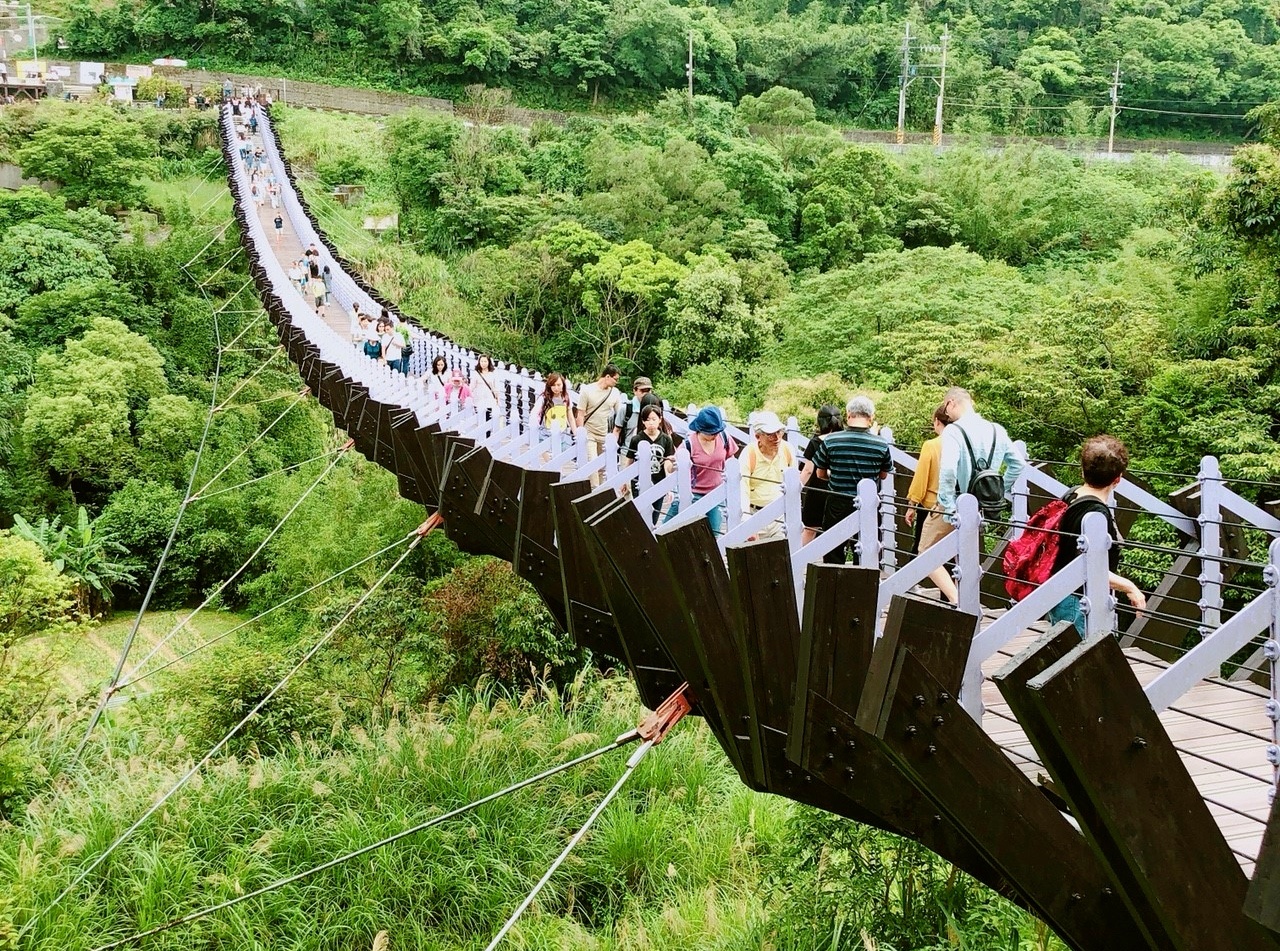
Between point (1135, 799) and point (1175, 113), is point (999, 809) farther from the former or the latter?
point (1175, 113)

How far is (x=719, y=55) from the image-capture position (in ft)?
146

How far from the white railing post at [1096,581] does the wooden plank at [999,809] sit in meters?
0.37

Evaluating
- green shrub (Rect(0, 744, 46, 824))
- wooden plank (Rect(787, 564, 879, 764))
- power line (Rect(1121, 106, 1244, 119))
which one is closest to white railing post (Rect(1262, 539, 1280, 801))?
wooden plank (Rect(787, 564, 879, 764))

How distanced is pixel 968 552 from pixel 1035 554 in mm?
282

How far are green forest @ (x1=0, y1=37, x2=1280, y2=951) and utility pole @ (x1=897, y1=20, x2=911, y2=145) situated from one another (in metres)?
5.27

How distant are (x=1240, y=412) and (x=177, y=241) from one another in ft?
81.5

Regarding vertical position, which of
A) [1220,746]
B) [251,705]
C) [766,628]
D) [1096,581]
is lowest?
[251,705]

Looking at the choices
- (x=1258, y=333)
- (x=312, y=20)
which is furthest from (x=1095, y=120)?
(x=1258, y=333)

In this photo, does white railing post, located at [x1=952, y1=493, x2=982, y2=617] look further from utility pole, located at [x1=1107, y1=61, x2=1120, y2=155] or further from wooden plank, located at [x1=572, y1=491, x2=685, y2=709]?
utility pole, located at [x1=1107, y1=61, x2=1120, y2=155]

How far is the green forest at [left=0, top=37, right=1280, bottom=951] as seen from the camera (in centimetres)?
738

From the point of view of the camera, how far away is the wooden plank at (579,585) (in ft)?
16.1

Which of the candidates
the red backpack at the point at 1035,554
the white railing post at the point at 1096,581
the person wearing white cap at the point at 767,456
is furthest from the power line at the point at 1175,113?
the white railing post at the point at 1096,581

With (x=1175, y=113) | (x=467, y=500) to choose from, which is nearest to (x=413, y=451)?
(x=467, y=500)

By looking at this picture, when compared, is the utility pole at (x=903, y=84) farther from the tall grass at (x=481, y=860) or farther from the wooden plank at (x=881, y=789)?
the wooden plank at (x=881, y=789)
